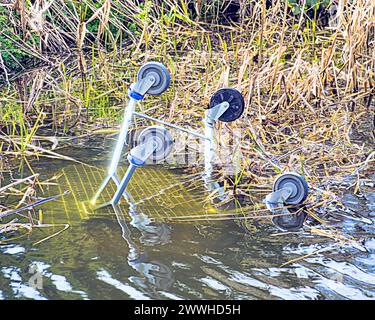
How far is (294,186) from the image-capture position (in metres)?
3.64

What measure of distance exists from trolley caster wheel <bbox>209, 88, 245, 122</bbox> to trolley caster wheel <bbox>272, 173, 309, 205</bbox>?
0.75m

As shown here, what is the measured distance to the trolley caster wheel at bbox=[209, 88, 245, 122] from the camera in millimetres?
4258

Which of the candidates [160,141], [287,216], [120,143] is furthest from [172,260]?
[120,143]

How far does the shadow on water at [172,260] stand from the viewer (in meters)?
2.85

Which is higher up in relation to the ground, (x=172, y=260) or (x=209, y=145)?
(x=209, y=145)

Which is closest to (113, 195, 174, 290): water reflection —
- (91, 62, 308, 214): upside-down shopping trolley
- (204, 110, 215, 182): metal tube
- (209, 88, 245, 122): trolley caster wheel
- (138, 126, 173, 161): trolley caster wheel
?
(91, 62, 308, 214): upside-down shopping trolley

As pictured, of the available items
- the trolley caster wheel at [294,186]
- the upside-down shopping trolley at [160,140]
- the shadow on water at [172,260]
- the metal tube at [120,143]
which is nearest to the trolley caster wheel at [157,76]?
the upside-down shopping trolley at [160,140]

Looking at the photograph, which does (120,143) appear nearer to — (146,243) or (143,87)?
(143,87)

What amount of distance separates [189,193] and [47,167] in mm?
1138

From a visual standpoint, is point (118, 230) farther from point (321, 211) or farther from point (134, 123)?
point (134, 123)

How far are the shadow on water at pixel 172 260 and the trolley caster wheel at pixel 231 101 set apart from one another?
644mm

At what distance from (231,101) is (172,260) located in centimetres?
145
